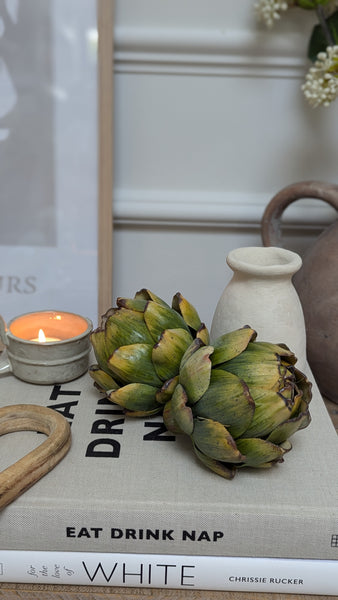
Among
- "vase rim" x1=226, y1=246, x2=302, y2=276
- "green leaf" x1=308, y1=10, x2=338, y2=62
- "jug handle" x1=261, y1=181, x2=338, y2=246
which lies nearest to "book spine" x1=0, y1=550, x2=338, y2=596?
"vase rim" x1=226, y1=246, x2=302, y2=276

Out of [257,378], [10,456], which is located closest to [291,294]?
[257,378]

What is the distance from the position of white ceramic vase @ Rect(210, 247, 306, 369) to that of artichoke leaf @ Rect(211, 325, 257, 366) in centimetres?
7

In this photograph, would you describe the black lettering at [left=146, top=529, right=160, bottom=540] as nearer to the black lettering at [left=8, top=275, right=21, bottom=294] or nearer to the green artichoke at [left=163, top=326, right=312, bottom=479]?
the green artichoke at [left=163, top=326, right=312, bottom=479]

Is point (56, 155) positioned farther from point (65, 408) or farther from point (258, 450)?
point (258, 450)

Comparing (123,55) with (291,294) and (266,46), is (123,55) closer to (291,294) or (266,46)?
(266,46)

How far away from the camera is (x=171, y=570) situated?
0.40 m

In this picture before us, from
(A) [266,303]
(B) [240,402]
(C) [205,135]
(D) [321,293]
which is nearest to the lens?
(B) [240,402]

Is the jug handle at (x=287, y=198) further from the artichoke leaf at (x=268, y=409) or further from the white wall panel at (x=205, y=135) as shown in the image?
the artichoke leaf at (x=268, y=409)

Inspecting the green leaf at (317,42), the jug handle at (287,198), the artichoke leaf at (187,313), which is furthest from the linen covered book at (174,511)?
the green leaf at (317,42)

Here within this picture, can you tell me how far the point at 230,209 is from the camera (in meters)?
0.74

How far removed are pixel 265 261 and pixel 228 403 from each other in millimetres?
178

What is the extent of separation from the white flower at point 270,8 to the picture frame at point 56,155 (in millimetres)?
156

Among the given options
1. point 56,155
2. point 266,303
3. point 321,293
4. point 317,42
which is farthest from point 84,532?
point 317,42

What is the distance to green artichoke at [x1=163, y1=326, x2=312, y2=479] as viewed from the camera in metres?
0.38
